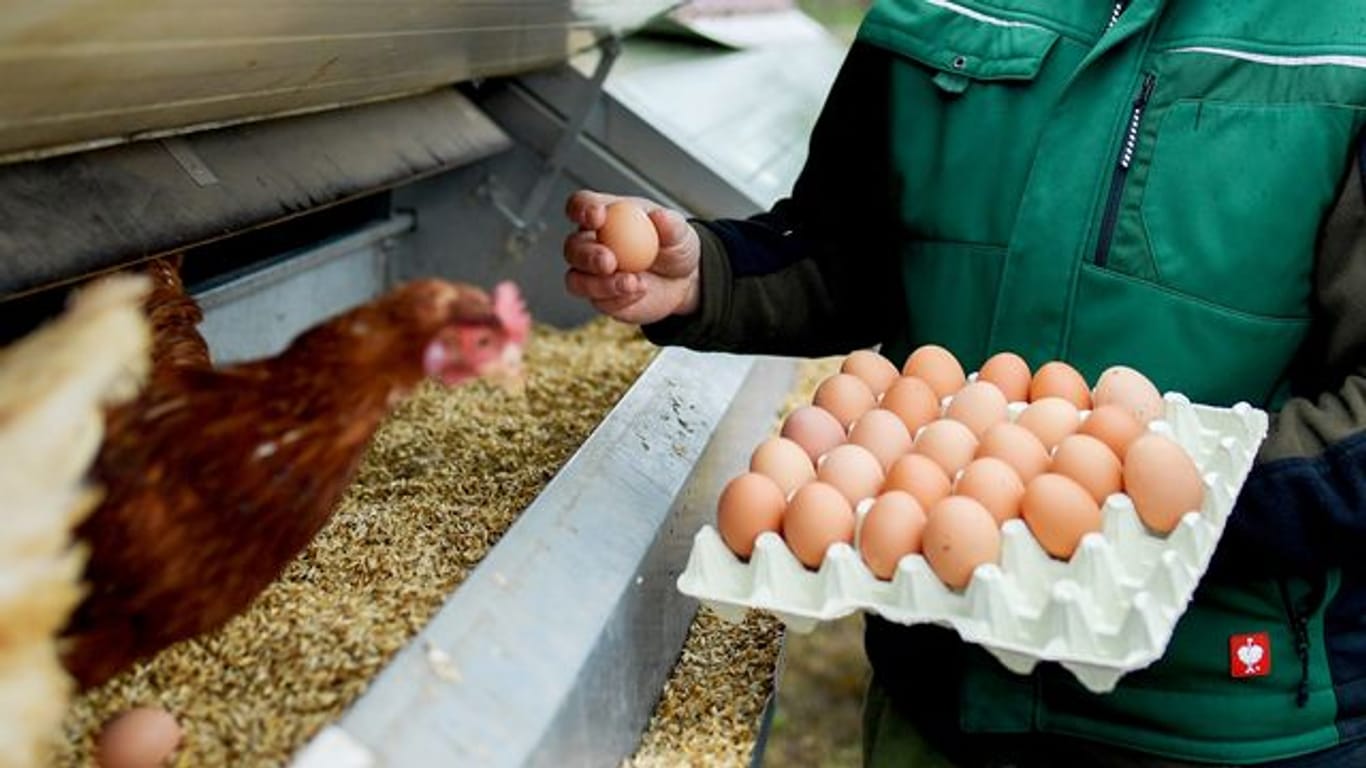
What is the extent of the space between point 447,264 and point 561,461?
3.28 feet

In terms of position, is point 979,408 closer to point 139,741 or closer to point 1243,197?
point 1243,197

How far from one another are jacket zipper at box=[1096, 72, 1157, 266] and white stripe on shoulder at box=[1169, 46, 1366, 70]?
5 cm

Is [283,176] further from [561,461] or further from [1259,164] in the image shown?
[1259,164]

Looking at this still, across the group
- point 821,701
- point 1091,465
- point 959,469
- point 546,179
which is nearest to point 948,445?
point 959,469

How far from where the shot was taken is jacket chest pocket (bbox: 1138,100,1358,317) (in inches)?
58.3

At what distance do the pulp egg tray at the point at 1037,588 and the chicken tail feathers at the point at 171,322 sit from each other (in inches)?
18.9

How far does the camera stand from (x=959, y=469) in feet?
4.54

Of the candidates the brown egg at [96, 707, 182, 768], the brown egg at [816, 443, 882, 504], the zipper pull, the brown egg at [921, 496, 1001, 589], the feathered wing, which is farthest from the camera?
the zipper pull

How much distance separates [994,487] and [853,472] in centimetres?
13

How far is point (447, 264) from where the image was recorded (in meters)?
2.81

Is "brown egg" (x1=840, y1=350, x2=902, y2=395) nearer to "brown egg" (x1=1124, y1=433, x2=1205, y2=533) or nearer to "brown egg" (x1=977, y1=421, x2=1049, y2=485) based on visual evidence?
"brown egg" (x1=977, y1=421, x2=1049, y2=485)

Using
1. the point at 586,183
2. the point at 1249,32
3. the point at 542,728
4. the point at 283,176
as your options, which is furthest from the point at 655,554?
the point at 586,183

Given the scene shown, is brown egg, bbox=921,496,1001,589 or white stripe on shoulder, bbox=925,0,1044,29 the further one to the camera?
white stripe on shoulder, bbox=925,0,1044,29

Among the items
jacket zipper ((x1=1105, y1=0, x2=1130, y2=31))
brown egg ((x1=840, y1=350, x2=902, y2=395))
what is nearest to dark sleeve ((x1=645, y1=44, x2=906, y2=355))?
brown egg ((x1=840, y1=350, x2=902, y2=395))
